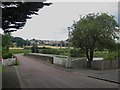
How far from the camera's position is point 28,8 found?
59.5 feet

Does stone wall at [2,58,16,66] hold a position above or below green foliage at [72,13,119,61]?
below

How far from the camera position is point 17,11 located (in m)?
18.6

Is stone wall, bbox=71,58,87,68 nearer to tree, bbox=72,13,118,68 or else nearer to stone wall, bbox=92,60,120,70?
tree, bbox=72,13,118,68

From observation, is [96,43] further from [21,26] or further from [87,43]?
[21,26]

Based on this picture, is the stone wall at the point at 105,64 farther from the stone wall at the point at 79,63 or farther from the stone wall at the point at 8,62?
A: the stone wall at the point at 8,62

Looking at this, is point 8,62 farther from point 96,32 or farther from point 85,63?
point 96,32

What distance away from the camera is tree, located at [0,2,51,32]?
17.5m

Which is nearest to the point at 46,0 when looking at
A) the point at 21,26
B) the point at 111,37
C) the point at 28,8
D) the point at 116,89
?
the point at 28,8

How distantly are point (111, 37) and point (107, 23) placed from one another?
6.35ft

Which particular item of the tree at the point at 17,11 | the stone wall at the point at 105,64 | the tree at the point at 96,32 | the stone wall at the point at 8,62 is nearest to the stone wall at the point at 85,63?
the stone wall at the point at 105,64

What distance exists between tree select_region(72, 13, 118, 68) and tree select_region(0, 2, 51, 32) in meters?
23.8

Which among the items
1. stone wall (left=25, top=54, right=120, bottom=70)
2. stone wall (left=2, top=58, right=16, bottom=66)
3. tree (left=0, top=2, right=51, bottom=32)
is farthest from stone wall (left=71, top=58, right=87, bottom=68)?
tree (left=0, top=2, right=51, bottom=32)

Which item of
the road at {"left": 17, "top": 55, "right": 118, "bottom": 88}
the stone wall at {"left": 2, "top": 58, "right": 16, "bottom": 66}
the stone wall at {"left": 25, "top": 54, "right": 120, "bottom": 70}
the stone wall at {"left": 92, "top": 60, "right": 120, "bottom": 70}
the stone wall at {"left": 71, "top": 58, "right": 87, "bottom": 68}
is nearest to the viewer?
the road at {"left": 17, "top": 55, "right": 118, "bottom": 88}

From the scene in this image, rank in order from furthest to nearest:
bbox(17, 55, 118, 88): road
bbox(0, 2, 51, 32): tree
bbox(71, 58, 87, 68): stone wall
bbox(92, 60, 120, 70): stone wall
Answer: bbox(71, 58, 87, 68): stone wall, bbox(92, 60, 120, 70): stone wall, bbox(17, 55, 118, 88): road, bbox(0, 2, 51, 32): tree
